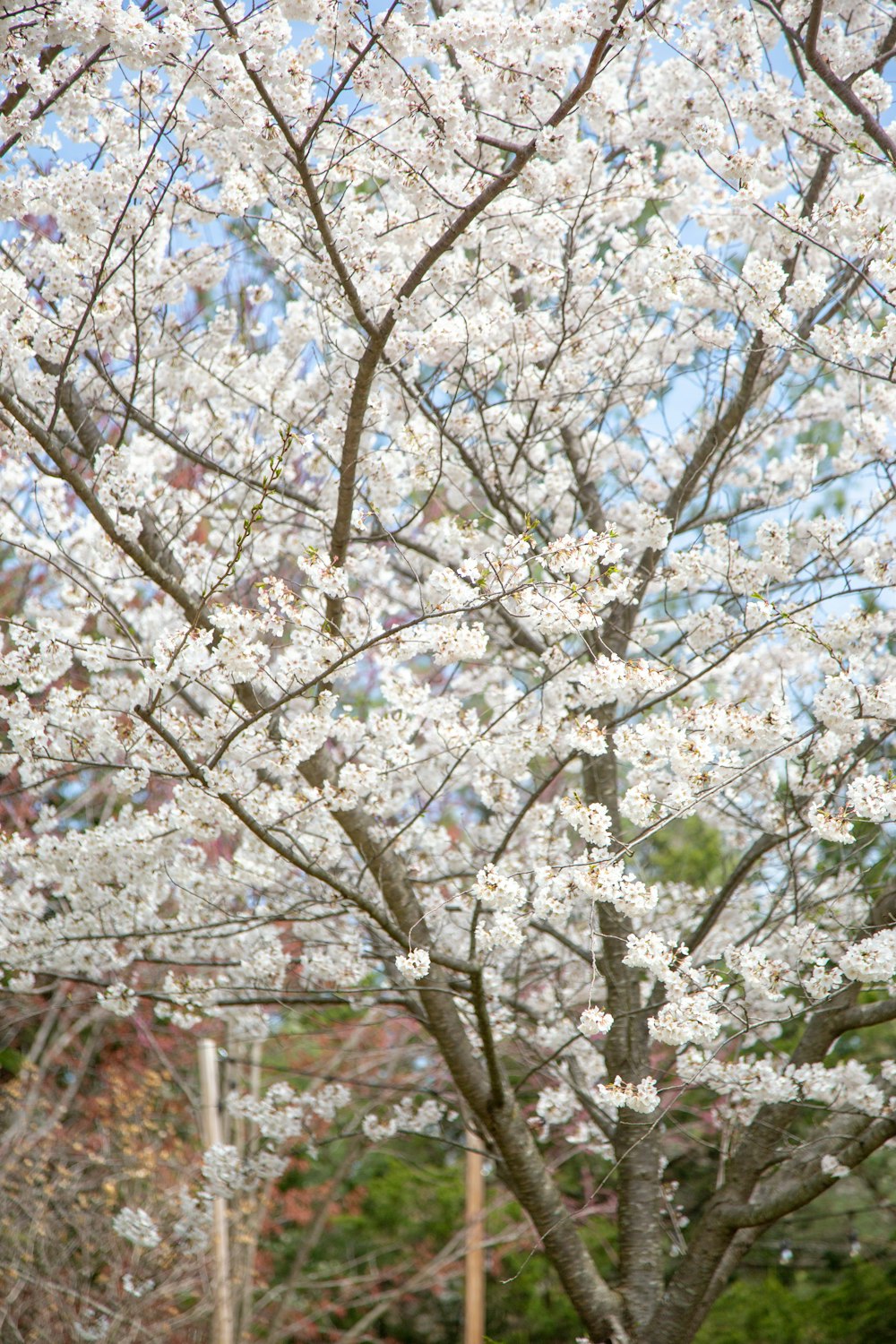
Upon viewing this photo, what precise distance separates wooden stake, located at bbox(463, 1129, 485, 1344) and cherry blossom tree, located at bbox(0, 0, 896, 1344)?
2.47 metres

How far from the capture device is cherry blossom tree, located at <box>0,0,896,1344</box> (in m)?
2.76

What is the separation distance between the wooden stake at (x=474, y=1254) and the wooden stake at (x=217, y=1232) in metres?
1.41

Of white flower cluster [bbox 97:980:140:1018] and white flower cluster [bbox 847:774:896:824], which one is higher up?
white flower cluster [bbox 847:774:896:824]

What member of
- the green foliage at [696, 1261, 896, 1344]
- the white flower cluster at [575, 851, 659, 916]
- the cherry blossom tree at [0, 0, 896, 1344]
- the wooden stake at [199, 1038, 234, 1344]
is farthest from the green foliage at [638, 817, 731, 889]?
the wooden stake at [199, 1038, 234, 1344]

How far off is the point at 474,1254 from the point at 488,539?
4729mm

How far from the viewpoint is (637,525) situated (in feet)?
13.4

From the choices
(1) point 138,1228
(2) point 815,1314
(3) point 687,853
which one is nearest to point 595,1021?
(1) point 138,1228

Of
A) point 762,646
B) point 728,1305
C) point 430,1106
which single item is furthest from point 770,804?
point 728,1305

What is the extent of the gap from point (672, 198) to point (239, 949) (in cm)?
337

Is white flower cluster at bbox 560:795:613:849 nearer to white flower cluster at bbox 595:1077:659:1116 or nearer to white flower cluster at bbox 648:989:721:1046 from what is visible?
white flower cluster at bbox 648:989:721:1046

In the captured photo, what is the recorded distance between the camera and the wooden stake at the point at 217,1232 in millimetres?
6070

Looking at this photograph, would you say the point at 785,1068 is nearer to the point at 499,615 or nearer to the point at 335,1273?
the point at 499,615

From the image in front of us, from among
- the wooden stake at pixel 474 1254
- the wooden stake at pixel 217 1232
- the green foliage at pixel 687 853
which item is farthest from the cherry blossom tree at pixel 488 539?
the wooden stake at pixel 474 1254

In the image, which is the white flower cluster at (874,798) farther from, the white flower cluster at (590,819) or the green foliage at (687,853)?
the green foliage at (687,853)
